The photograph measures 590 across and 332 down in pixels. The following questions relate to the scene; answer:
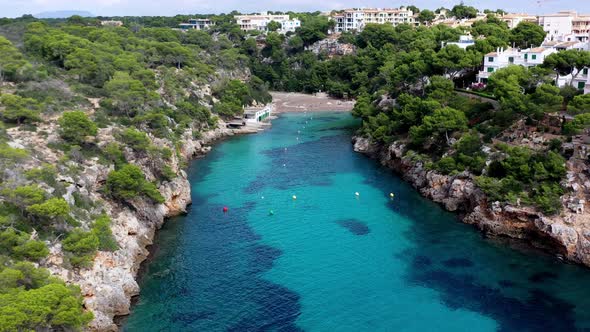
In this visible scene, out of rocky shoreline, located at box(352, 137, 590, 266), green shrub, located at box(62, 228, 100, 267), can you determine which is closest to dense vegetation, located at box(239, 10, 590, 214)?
rocky shoreline, located at box(352, 137, 590, 266)

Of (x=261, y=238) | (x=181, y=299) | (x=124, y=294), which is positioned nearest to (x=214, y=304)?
(x=181, y=299)

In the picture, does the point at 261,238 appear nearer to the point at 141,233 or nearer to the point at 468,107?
the point at 141,233

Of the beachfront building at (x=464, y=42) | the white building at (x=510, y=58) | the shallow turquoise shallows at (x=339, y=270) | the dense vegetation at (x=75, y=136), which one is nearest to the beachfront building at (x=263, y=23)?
the dense vegetation at (x=75, y=136)

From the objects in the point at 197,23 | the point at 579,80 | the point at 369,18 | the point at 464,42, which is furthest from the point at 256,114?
the point at 197,23

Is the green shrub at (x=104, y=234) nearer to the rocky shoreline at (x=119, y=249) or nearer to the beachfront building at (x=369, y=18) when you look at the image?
the rocky shoreline at (x=119, y=249)

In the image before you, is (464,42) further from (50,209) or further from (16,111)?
(50,209)
